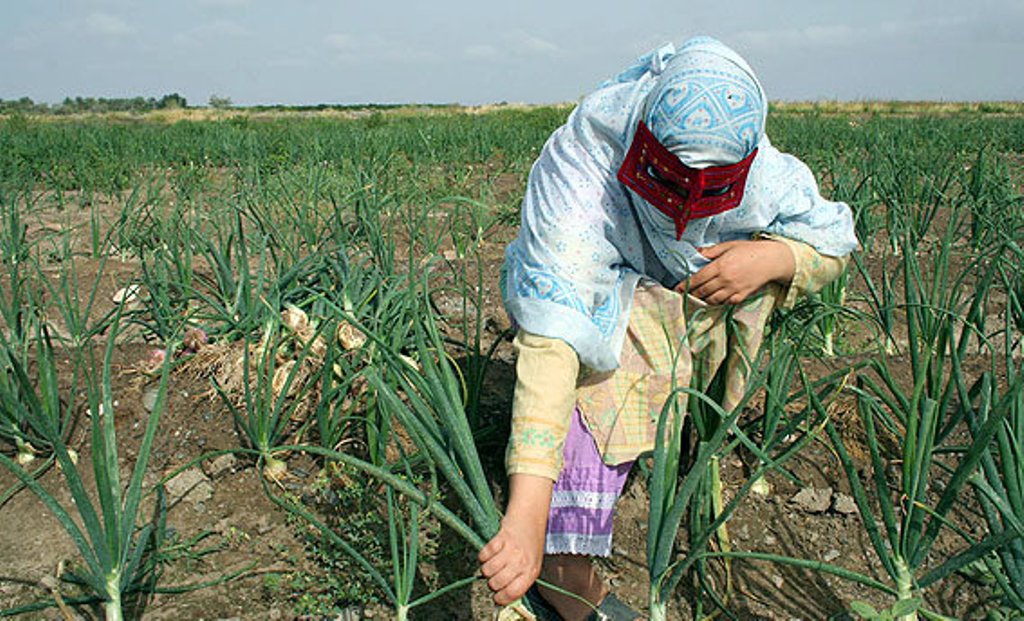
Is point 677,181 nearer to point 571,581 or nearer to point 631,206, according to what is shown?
point 631,206

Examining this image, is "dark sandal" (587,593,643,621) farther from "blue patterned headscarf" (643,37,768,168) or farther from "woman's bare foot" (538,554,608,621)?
"blue patterned headscarf" (643,37,768,168)

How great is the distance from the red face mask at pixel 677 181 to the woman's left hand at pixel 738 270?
174mm

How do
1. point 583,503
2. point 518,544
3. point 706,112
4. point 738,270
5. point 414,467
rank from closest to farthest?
point 518,544 → point 706,112 → point 583,503 → point 738,270 → point 414,467

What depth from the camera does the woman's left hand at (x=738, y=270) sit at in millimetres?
1617

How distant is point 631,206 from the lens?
159 cm

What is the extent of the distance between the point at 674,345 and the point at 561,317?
449mm

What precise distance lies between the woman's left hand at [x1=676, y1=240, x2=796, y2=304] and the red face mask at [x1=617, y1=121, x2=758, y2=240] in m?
0.17

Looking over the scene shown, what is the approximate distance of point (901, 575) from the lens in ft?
4.00

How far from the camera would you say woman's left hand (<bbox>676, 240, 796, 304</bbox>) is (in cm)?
162

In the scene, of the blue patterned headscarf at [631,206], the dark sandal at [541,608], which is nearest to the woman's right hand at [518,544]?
the blue patterned headscarf at [631,206]

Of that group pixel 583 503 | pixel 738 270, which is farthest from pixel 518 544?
pixel 738 270

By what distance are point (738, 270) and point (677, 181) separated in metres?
0.34

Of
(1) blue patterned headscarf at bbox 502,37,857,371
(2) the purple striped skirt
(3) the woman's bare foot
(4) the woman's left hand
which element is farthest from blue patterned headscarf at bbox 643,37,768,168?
(3) the woman's bare foot

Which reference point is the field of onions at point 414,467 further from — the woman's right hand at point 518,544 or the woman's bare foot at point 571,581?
the woman's bare foot at point 571,581
